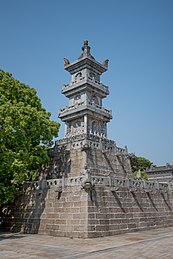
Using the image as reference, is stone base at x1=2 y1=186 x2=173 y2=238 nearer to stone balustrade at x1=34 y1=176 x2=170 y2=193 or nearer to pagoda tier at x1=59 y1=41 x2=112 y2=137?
stone balustrade at x1=34 y1=176 x2=170 y2=193

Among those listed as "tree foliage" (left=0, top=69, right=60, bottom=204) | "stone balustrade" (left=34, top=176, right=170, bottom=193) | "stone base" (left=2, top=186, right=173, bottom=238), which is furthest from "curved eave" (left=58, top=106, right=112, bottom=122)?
"stone base" (left=2, top=186, right=173, bottom=238)

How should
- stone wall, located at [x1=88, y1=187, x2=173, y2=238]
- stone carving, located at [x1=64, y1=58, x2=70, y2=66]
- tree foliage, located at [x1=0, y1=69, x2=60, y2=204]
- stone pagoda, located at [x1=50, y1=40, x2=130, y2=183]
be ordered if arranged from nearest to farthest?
1. stone wall, located at [x1=88, y1=187, x2=173, y2=238]
2. tree foliage, located at [x1=0, y1=69, x2=60, y2=204]
3. stone pagoda, located at [x1=50, y1=40, x2=130, y2=183]
4. stone carving, located at [x1=64, y1=58, x2=70, y2=66]

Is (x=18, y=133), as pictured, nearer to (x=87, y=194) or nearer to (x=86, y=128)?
(x=87, y=194)

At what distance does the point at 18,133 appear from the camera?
16328 mm

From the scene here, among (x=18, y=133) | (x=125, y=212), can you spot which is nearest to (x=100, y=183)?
(x=125, y=212)

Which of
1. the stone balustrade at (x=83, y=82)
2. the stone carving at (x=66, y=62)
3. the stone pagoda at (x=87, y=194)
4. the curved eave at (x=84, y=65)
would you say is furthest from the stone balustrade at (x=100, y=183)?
the stone carving at (x=66, y=62)

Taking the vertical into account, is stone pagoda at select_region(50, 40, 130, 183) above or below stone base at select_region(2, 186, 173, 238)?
above

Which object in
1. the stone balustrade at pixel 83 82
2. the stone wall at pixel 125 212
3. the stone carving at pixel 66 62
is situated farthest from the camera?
the stone carving at pixel 66 62

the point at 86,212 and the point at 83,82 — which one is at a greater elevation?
the point at 83,82

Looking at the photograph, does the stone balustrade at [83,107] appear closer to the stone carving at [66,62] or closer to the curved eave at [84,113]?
the curved eave at [84,113]

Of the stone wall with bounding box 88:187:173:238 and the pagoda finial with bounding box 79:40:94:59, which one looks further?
the pagoda finial with bounding box 79:40:94:59

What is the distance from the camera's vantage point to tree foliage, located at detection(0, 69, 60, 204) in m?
15.2

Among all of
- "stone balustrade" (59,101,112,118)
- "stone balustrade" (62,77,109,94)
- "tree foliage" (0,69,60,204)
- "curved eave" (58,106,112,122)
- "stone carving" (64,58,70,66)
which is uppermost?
"stone carving" (64,58,70,66)

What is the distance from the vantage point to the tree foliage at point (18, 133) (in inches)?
597
